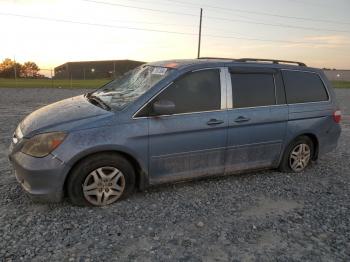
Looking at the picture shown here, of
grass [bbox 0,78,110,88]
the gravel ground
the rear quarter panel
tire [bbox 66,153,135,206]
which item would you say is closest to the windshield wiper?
tire [bbox 66,153,135,206]

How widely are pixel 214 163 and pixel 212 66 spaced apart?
52.8 inches

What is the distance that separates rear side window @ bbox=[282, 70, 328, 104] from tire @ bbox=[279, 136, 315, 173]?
654mm

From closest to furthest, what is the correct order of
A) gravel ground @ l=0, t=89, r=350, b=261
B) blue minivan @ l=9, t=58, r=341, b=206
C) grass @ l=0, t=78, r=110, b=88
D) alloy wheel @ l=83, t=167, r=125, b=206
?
1. gravel ground @ l=0, t=89, r=350, b=261
2. blue minivan @ l=9, t=58, r=341, b=206
3. alloy wheel @ l=83, t=167, r=125, b=206
4. grass @ l=0, t=78, r=110, b=88

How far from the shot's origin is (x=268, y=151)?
555 centimetres

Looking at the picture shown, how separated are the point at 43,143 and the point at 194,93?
1.99m

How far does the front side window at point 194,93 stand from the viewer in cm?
467

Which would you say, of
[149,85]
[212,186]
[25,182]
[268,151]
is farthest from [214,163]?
[25,182]

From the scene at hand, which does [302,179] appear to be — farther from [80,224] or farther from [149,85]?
[80,224]

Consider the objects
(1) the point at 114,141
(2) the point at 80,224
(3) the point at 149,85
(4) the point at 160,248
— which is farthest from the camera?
(3) the point at 149,85

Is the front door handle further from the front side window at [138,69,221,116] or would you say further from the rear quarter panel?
the rear quarter panel

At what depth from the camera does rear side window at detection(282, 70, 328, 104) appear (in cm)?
574

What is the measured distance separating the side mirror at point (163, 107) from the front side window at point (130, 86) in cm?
28

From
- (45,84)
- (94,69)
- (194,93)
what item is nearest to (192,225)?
(194,93)

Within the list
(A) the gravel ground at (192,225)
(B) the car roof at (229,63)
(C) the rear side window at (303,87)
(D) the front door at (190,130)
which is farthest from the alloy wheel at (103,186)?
(C) the rear side window at (303,87)
